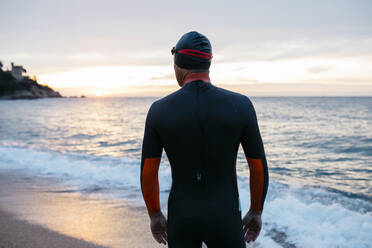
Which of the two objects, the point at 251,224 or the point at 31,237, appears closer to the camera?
the point at 251,224

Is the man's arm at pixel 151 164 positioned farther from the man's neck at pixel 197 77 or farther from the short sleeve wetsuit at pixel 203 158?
the man's neck at pixel 197 77

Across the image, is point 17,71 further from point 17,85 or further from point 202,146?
point 202,146

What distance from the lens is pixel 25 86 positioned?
134 m

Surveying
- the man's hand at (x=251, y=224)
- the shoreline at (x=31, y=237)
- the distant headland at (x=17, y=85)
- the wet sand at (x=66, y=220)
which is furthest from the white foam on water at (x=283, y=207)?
the distant headland at (x=17, y=85)

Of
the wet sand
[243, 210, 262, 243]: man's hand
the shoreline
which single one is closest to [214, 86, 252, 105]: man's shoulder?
[243, 210, 262, 243]: man's hand

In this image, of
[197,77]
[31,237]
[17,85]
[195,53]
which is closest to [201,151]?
[197,77]

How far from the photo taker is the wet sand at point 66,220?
173 inches

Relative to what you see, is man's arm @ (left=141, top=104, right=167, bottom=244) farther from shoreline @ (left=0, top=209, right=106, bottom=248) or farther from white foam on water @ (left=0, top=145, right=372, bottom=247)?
white foam on water @ (left=0, top=145, right=372, bottom=247)

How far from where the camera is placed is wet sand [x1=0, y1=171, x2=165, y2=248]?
439 cm

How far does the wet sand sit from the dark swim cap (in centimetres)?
311

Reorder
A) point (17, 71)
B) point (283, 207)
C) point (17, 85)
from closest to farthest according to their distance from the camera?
1. point (283, 207)
2. point (17, 85)
3. point (17, 71)

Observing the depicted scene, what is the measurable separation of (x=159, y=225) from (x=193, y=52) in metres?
1.10

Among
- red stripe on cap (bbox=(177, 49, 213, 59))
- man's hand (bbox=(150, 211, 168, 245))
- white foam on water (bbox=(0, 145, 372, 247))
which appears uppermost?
red stripe on cap (bbox=(177, 49, 213, 59))

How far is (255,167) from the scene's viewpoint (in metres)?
1.90
